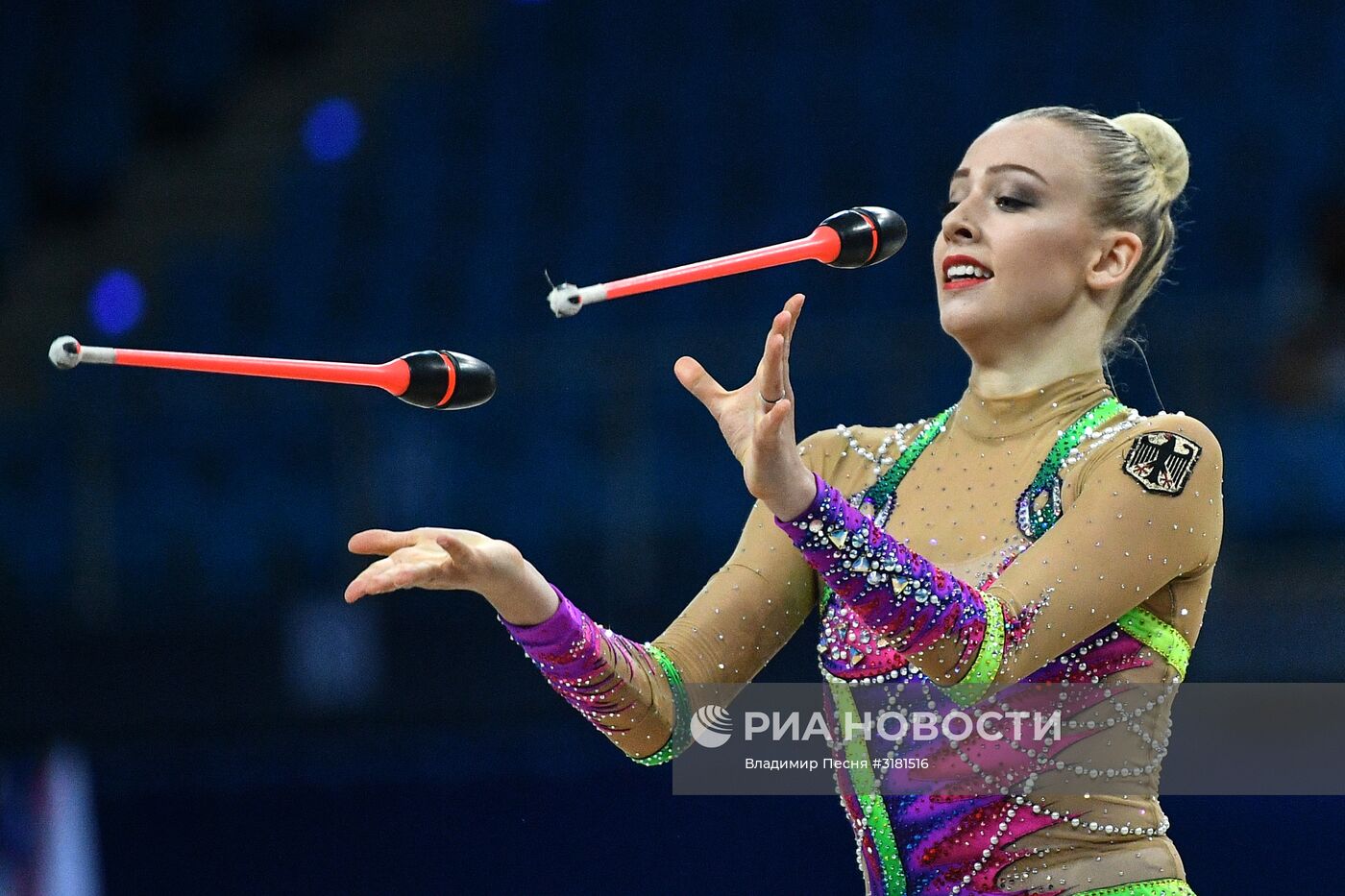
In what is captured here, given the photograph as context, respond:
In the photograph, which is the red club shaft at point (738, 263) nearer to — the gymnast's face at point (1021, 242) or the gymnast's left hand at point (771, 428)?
the gymnast's left hand at point (771, 428)

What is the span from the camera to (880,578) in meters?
1.52

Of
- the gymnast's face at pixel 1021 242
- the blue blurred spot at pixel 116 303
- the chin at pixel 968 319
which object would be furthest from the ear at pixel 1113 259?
the blue blurred spot at pixel 116 303

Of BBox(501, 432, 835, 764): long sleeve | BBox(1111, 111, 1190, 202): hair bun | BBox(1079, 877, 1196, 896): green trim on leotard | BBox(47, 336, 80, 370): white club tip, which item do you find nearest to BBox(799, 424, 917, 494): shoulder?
BBox(501, 432, 835, 764): long sleeve

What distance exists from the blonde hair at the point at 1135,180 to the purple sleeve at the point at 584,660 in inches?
25.6

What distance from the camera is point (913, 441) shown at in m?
1.97

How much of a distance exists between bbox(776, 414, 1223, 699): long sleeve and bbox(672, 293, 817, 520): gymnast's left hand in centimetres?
3

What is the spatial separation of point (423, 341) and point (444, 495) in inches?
28.1

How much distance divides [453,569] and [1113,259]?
788 mm

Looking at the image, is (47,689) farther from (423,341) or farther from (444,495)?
(423,341)

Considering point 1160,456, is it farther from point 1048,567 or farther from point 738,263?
point 738,263

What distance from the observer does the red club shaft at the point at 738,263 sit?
1.52m

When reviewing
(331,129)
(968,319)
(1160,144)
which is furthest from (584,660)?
(331,129)

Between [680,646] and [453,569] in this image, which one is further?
[680,646]

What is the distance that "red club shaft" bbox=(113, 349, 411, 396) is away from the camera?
4.90ft
